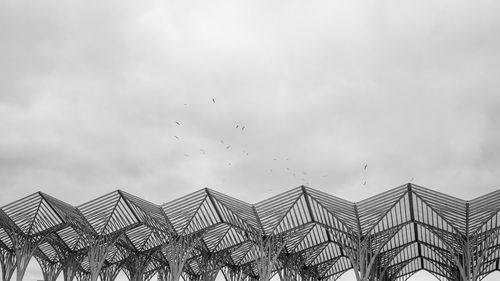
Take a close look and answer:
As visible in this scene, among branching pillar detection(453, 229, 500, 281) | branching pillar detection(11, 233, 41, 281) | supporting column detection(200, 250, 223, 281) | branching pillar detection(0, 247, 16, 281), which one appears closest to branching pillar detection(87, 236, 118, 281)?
branching pillar detection(11, 233, 41, 281)

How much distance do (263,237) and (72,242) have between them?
21237mm

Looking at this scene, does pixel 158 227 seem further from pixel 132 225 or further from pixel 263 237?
pixel 263 237

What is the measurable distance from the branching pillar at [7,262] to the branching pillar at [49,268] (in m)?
6.29

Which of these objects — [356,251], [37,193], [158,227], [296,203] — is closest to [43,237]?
[37,193]

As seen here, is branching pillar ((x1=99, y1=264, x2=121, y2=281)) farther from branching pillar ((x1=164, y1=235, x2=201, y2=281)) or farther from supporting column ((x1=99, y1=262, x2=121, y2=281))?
branching pillar ((x1=164, y1=235, x2=201, y2=281))

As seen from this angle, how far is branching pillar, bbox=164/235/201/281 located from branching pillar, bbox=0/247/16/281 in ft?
52.0

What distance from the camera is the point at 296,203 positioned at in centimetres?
4056

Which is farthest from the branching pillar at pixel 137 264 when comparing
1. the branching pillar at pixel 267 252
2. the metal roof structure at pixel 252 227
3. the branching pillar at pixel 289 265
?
the branching pillar at pixel 267 252

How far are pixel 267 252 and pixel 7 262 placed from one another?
2486 cm

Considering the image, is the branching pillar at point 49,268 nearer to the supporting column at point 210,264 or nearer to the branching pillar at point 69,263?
the branching pillar at point 69,263

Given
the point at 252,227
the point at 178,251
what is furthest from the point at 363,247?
the point at 178,251

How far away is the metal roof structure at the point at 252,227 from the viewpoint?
128ft

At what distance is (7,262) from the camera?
161 feet

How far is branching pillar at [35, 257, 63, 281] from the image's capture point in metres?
55.4
